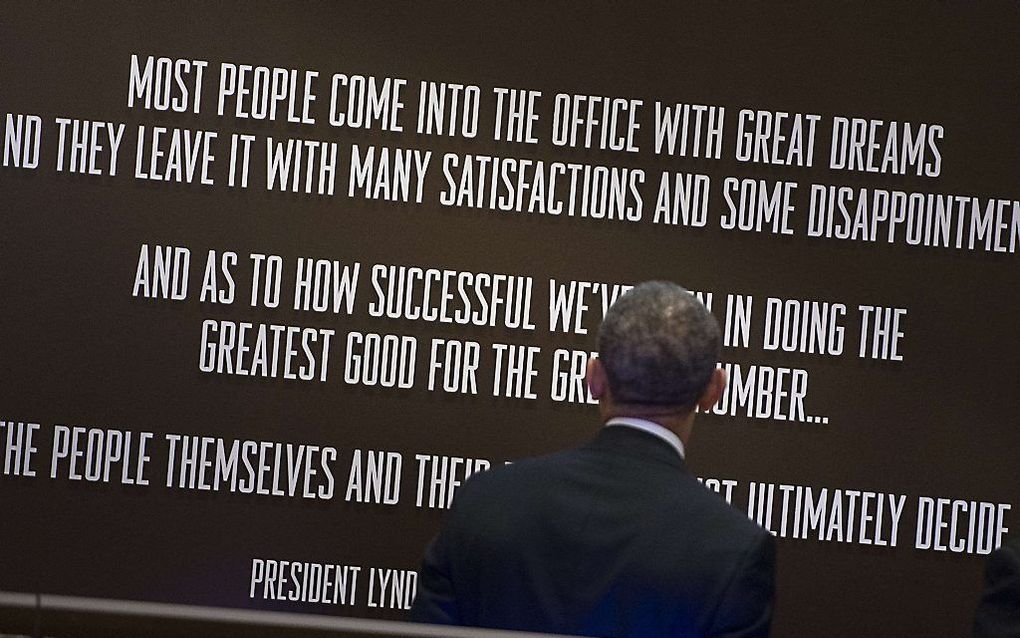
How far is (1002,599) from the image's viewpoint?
2.33 m

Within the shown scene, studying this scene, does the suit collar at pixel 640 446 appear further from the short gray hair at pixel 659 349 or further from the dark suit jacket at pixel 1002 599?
the dark suit jacket at pixel 1002 599

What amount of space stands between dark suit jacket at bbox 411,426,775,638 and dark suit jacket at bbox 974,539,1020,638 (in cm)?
39

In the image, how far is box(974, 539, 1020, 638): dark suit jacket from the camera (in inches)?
90.5

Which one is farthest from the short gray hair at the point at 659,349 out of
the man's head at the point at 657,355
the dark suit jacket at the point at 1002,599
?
the dark suit jacket at the point at 1002,599

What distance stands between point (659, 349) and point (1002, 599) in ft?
2.18

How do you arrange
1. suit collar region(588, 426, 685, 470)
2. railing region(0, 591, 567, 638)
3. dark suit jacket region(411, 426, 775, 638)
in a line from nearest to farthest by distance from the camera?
railing region(0, 591, 567, 638)
dark suit jacket region(411, 426, 775, 638)
suit collar region(588, 426, 685, 470)

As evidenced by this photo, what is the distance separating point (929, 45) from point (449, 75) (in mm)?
1287

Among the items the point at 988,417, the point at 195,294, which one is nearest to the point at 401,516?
the point at 195,294

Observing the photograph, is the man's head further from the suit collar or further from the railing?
the railing

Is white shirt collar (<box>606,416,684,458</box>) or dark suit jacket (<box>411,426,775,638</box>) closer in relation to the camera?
dark suit jacket (<box>411,426,775,638</box>)

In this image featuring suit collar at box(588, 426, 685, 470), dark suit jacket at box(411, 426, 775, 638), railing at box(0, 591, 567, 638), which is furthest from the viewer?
suit collar at box(588, 426, 685, 470)

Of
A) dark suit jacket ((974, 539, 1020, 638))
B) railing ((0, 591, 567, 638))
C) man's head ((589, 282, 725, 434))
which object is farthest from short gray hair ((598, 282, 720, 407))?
railing ((0, 591, 567, 638))

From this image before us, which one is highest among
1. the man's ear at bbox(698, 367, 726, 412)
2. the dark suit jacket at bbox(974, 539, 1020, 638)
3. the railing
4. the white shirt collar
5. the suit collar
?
the man's ear at bbox(698, 367, 726, 412)

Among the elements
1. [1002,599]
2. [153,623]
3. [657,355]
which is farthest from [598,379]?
[153,623]
